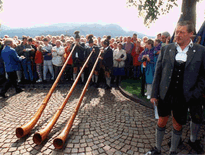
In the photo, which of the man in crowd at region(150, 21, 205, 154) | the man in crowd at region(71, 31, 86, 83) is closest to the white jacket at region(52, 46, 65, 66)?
the man in crowd at region(71, 31, 86, 83)

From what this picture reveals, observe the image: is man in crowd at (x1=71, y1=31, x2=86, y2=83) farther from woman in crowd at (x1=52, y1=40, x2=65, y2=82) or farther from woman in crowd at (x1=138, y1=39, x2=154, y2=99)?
woman in crowd at (x1=138, y1=39, x2=154, y2=99)

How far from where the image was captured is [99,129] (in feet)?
12.0

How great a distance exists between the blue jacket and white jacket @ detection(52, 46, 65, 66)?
82.0 inches

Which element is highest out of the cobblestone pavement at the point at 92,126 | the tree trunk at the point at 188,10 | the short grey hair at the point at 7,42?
the tree trunk at the point at 188,10

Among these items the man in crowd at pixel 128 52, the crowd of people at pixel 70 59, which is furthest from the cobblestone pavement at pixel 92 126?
the man in crowd at pixel 128 52

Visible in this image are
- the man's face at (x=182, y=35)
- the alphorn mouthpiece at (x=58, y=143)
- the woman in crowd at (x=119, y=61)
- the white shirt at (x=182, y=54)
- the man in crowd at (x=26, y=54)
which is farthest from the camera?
the woman in crowd at (x=119, y=61)

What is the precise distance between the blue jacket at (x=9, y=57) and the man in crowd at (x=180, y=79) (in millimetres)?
5518

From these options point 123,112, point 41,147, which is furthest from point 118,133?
point 41,147

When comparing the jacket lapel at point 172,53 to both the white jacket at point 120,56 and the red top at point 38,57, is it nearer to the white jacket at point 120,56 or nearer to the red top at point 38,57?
the white jacket at point 120,56

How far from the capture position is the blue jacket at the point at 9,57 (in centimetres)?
572

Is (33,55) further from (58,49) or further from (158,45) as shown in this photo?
(158,45)

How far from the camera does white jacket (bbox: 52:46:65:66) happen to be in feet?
25.0

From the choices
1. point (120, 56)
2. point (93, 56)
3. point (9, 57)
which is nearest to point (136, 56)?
point (120, 56)

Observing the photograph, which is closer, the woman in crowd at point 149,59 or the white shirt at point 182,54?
the white shirt at point 182,54
